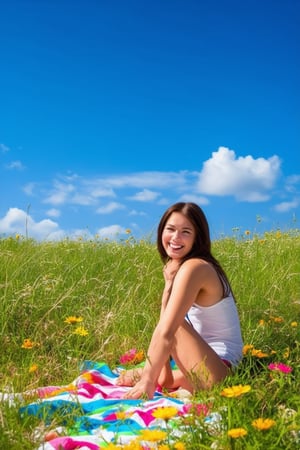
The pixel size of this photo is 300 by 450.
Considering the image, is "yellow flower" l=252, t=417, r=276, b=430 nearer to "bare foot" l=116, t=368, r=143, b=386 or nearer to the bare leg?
the bare leg

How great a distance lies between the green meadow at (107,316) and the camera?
3.16 metres

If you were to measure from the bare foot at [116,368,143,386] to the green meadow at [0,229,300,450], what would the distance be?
1.13 ft

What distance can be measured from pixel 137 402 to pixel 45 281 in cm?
188

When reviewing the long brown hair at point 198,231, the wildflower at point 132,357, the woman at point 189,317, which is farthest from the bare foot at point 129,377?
the long brown hair at point 198,231

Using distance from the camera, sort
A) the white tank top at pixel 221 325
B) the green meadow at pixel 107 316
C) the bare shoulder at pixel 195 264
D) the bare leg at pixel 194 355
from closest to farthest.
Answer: the green meadow at pixel 107 316, the bare leg at pixel 194 355, the bare shoulder at pixel 195 264, the white tank top at pixel 221 325

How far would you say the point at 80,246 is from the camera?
6.58m

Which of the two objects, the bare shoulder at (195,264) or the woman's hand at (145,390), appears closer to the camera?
the woman's hand at (145,390)

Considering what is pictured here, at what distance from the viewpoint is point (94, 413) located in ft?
10.1

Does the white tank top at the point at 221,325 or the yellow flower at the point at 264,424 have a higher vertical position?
the white tank top at the point at 221,325

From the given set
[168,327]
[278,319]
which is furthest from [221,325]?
[278,319]

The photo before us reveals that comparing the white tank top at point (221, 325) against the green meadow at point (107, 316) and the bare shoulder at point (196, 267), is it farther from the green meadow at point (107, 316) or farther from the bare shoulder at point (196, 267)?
the bare shoulder at point (196, 267)

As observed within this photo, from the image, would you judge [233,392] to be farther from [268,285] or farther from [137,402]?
[268,285]

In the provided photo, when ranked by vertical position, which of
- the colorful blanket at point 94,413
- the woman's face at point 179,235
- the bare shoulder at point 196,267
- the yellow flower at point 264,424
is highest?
the woman's face at point 179,235

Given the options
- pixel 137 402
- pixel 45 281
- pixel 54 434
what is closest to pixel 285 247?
pixel 45 281
